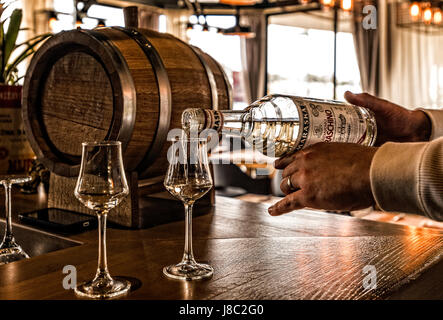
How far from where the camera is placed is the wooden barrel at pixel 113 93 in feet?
3.91

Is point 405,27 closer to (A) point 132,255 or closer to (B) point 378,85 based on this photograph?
(B) point 378,85

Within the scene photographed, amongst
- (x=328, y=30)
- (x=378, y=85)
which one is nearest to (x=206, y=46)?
(x=328, y=30)

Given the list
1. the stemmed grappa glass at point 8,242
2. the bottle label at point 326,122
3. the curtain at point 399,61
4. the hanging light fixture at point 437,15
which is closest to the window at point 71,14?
the curtain at point 399,61

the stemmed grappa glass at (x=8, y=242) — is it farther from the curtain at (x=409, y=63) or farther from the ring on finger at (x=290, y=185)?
the curtain at (x=409, y=63)

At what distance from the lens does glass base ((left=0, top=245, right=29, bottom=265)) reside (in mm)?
1098

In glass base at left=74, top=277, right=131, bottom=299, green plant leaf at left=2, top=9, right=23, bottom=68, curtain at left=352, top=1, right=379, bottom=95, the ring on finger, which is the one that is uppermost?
curtain at left=352, top=1, right=379, bottom=95

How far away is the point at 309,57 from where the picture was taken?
27.4 feet

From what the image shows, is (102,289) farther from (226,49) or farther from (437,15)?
(226,49)

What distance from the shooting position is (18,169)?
167cm

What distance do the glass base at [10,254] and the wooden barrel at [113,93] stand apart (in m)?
0.24

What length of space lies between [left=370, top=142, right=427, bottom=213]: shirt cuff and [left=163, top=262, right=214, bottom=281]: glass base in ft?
1.06

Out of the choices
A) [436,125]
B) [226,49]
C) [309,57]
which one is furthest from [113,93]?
[226,49]

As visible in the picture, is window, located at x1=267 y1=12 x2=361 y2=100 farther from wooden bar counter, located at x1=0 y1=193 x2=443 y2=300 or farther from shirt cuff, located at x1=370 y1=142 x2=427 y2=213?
shirt cuff, located at x1=370 y1=142 x2=427 y2=213

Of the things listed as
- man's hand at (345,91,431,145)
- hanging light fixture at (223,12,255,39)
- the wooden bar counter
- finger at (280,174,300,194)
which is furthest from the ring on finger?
hanging light fixture at (223,12,255,39)
